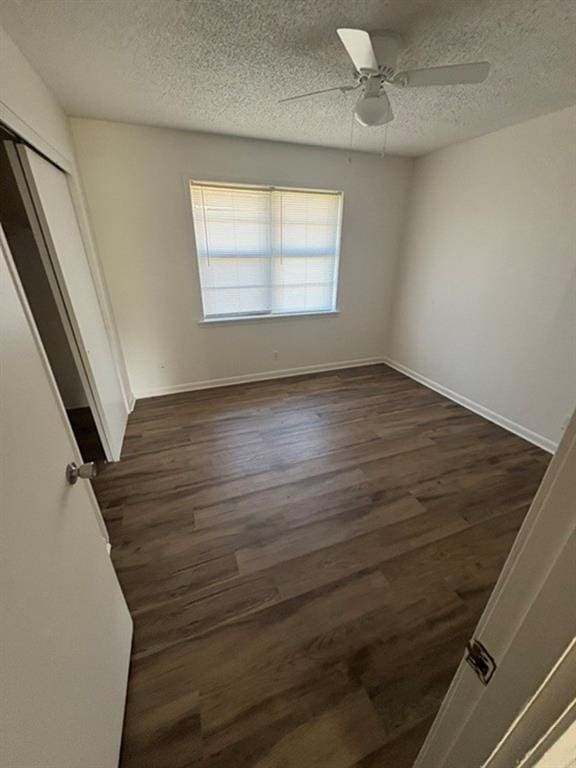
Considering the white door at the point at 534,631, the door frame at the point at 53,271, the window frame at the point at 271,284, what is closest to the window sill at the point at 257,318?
the window frame at the point at 271,284

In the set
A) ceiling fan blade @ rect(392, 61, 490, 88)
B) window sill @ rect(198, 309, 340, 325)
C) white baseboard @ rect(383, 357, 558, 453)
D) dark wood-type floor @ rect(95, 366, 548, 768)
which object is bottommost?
dark wood-type floor @ rect(95, 366, 548, 768)

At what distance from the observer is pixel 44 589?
69 cm

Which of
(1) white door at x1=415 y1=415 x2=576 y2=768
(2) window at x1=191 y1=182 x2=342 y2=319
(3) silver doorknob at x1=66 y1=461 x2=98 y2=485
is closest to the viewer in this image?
(1) white door at x1=415 y1=415 x2=576 y2=768

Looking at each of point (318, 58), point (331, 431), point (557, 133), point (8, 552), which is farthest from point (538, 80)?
point (8, 552)

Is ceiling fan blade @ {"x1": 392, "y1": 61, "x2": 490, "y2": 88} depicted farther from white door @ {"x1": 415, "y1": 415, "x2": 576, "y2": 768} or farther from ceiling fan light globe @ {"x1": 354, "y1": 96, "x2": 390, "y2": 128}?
white door @ {"x1": 415, "y1": 415, "x2": 576, "y2": 768}

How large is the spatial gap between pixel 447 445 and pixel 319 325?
2035 millimetres

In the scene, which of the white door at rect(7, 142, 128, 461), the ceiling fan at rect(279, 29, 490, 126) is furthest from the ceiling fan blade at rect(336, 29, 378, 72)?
the white door at rect(7, 142, 128, 461)

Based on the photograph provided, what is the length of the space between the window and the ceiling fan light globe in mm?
1571

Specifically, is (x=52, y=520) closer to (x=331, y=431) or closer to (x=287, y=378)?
(x=331, y=431)

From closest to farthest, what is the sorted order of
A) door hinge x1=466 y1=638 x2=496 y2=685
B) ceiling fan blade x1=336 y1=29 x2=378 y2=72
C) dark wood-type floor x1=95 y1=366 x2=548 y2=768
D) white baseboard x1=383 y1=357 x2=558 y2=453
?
1. door hinge x1=466 y1=638 x2=496 y2=685
2. dark wood-type floor x1=95 y1=366 x2=548 y2=768
3. ceiling fan blade x1=336 y1=29 x2=378 y2=72
4. white baseboard x1=383 y1=357 x2=558 y2=453

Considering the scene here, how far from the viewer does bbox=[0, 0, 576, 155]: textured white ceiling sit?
1327mm

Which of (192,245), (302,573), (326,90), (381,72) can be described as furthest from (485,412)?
(192,245)

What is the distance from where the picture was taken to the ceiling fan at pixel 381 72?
1424 millimetres

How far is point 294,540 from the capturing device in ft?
5.84
